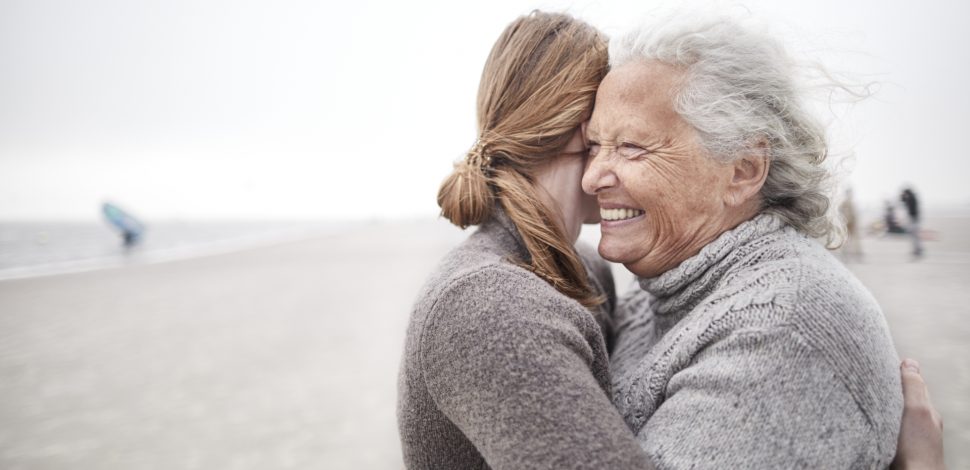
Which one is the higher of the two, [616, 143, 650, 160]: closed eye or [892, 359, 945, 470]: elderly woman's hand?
[616, 143, 650, 160]: closed eye

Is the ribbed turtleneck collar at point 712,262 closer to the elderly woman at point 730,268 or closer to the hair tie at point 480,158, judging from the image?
the elderly woman at point 730,268

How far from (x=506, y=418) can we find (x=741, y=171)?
44.4 inches

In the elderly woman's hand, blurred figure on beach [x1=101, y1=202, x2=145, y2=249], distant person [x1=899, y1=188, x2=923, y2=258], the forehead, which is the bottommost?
distant person [x1=899, y1=188, x2=923, y2=258]

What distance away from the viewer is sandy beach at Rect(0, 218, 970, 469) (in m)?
5.30

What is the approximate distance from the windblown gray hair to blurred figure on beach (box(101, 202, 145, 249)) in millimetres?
32681

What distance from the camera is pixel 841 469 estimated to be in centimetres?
125

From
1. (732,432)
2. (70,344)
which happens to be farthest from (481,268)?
(70,344)

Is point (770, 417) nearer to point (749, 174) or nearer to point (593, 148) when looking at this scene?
point (749, 174)

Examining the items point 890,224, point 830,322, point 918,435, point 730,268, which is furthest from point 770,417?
point 890,224

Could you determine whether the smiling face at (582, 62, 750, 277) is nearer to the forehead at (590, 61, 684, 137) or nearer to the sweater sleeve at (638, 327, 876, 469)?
the forehead at (590, 61, 684, 137)

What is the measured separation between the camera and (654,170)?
1.80 metres

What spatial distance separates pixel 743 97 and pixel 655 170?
13.3 inches

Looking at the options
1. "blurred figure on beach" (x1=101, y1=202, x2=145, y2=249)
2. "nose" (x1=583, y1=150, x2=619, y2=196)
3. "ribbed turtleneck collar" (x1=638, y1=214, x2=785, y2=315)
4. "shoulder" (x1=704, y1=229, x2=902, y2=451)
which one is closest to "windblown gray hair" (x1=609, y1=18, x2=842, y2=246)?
"ribbed turtleneck collar" (x1=638, y1=214, x2=785, y2=315)

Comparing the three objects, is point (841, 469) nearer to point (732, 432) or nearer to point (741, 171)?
point (732, 432)
